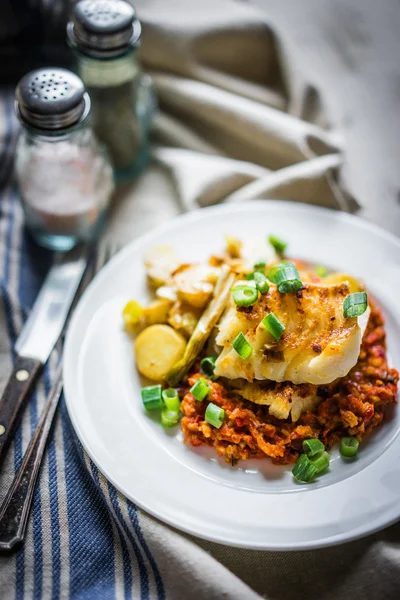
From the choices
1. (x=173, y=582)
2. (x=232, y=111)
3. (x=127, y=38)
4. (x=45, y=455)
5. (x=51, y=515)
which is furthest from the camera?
(x=232, y=111)

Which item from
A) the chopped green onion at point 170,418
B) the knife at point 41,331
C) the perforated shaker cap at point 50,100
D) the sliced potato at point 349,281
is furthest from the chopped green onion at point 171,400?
the perforated shaker cap at point 50,100

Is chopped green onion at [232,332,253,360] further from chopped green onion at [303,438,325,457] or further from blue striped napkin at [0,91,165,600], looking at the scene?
blue striped napkin at [0,91,165,600]

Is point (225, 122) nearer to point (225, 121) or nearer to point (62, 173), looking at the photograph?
point (225, 121)

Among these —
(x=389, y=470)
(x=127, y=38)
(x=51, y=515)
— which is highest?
(x=127, y=38)

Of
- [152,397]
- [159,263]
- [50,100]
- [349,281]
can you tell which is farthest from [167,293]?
[50,100]

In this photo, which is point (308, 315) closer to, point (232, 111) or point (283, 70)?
point (232, 111)

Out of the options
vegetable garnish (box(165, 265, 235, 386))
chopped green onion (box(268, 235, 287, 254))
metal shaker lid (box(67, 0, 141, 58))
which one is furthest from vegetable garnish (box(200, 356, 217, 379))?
metal shaker lid (box(67, 0, 141, 58))

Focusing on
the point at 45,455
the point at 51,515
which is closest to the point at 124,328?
the point at 45,455
